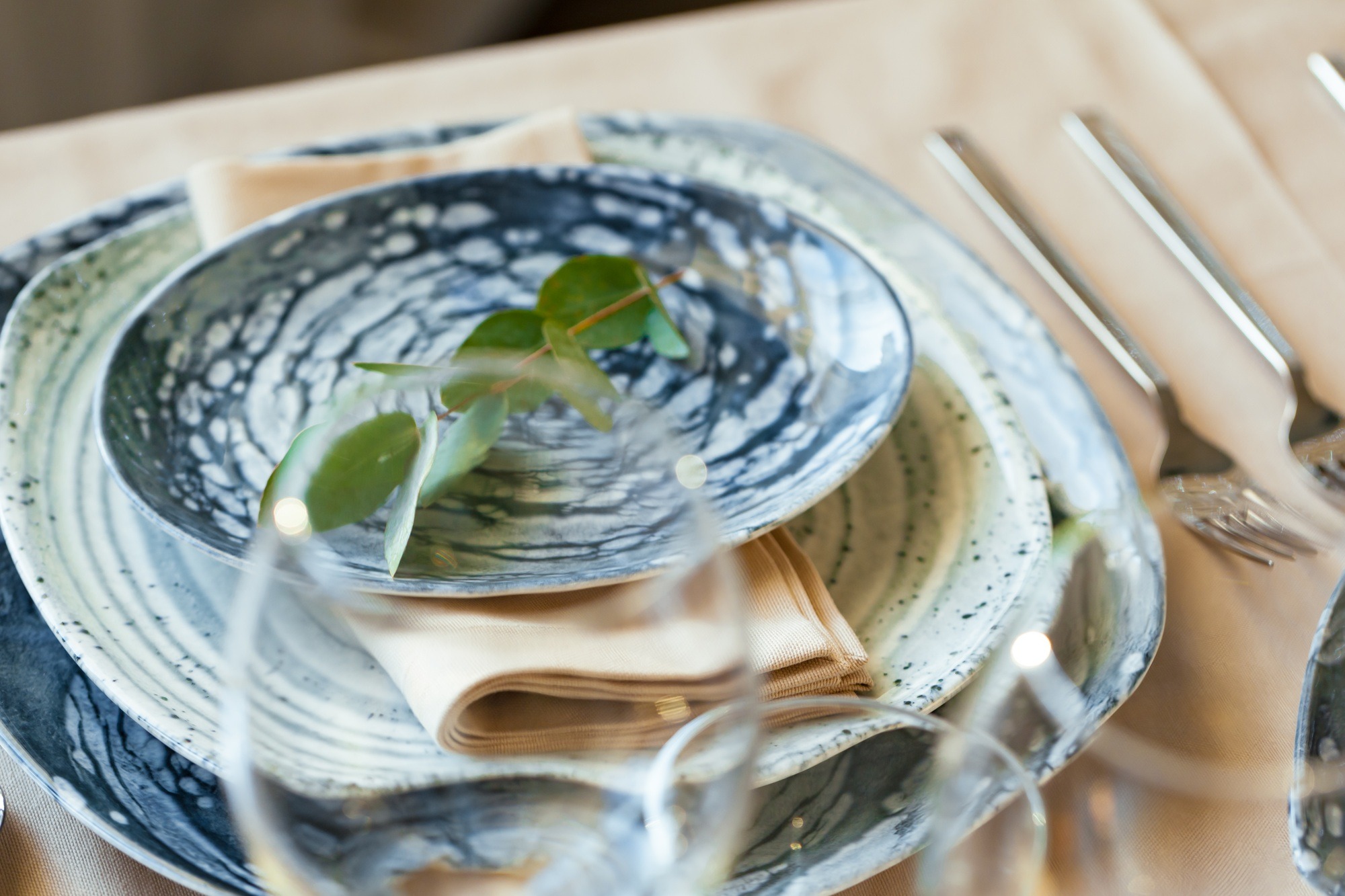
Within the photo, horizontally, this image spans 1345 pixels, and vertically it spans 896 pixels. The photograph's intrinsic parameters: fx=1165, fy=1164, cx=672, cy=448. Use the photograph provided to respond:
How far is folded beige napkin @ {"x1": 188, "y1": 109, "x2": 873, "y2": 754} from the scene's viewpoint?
289mm

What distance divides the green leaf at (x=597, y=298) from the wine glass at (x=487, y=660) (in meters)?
0.06

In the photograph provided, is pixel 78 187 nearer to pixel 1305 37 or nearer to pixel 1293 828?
pixel 1293 828

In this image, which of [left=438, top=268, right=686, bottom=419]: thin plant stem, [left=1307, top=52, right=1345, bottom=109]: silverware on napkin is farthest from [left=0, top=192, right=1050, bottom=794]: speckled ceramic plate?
[left=1307, top=52, right=1345, bottom=109]: silverware on napkin

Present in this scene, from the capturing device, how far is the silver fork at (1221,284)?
1.61 feet

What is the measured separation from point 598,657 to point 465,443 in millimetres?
90

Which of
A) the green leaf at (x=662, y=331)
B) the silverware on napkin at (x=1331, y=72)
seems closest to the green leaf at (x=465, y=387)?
the green leaf at (x=662, y=331)

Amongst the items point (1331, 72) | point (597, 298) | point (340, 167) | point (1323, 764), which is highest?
point (340, 167)

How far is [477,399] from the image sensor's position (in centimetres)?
35

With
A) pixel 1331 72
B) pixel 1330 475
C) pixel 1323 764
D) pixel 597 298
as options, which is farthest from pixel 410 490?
pixel 1331 72

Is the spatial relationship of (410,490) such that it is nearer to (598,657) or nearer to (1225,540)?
(598,657)

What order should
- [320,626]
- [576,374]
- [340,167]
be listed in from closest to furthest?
[320,626]
[576,374]
[340,167]

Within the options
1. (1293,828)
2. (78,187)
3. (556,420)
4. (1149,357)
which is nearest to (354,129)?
(78,187)

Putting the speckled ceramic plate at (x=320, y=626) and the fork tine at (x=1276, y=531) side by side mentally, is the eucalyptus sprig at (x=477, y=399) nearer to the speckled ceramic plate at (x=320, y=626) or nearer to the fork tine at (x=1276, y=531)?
the speckled ceramic plate at (x=320, y=626)

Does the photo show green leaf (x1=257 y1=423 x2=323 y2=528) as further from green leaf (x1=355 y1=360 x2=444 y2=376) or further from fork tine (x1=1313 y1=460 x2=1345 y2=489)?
fork tine (x1=1313 y1=460 x2=1345 y2=489)
